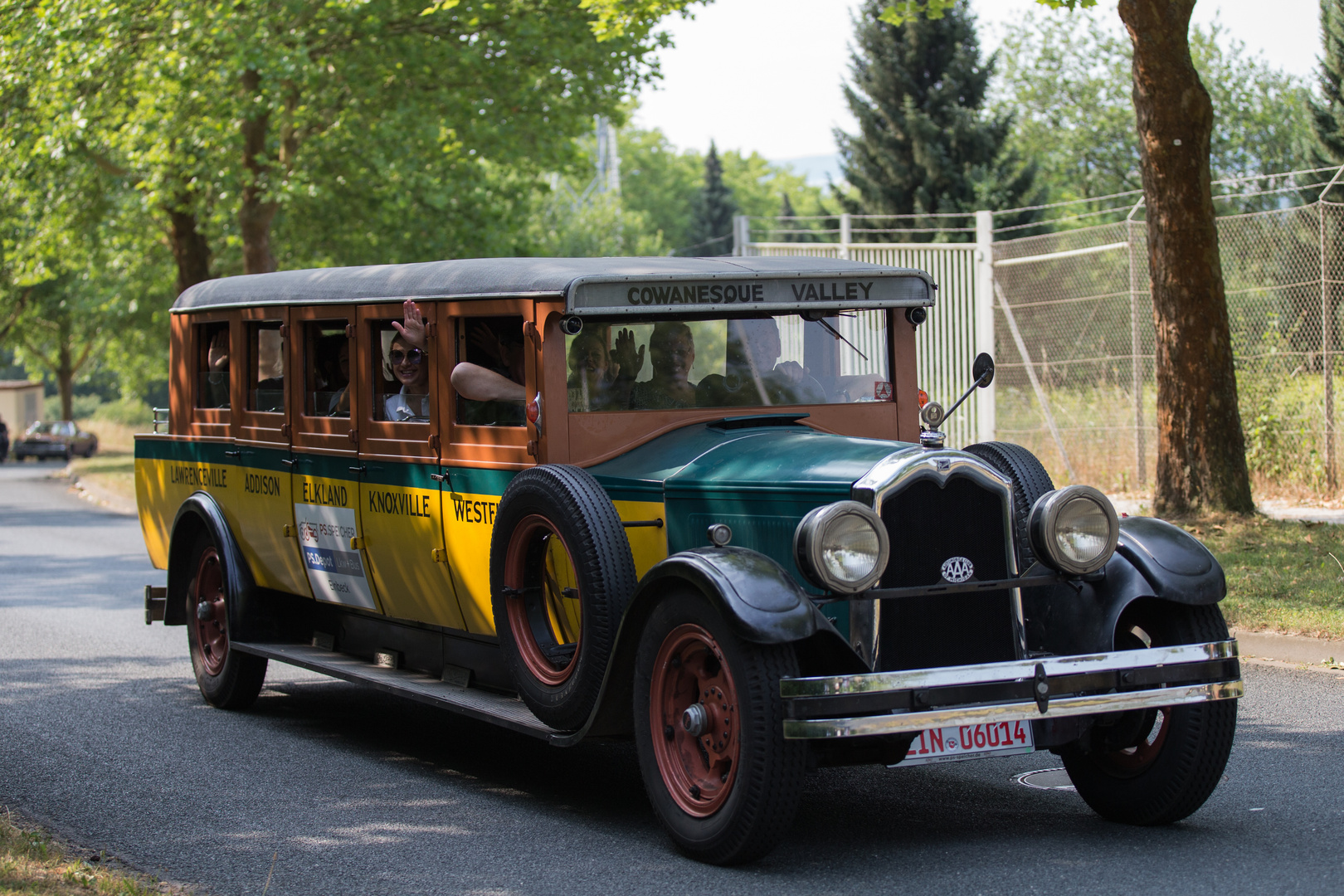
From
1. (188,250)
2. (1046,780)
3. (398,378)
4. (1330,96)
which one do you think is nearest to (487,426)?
(398,378)

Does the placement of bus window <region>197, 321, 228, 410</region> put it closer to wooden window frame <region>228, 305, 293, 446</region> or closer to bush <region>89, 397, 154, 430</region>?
wooden window frame <region>228, 305, 293, 446</region>

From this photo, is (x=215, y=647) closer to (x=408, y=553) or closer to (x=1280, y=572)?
(x=408, y=553)

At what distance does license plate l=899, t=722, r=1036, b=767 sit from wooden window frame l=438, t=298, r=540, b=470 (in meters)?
2.10

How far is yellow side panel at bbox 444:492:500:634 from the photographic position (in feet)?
21.1

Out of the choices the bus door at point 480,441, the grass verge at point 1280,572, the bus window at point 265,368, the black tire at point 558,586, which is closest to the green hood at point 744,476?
the black tire at point 558,586

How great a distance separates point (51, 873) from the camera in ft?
16.2

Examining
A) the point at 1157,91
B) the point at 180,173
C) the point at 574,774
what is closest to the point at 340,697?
the point at 574,774


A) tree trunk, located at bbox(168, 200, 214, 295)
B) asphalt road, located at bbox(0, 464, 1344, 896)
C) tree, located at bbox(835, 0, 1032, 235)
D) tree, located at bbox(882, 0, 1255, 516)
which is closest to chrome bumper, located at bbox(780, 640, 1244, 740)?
asphalt road, located at bbox(0, 464, 1344, 896)

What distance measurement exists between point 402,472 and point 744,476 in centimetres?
213

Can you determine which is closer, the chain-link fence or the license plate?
the license plate

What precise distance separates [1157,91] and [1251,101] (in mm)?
35233

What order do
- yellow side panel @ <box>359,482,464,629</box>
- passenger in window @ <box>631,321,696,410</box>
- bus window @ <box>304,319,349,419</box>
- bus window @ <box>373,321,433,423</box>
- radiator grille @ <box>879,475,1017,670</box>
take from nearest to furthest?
radiator grille @ <box>879,475,1017,670</box> < passenger in window @ <box>631,321,696,410</box> < yellow side panel @ <box>359,482,464,629</box> < bus window @ <box>373,321,433,423</box> < bus window @ <box>304,319,349,419</box>

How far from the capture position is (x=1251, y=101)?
43281mm

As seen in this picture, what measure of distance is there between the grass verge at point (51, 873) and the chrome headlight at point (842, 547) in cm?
239
